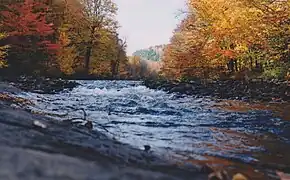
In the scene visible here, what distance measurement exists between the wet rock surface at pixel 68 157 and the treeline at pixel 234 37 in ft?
27.1

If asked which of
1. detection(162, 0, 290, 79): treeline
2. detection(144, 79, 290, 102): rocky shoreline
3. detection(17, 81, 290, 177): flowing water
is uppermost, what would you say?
detection(162, 0, 290, 79): treeline

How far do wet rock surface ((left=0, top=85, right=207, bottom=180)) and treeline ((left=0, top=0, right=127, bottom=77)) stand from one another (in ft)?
36.1

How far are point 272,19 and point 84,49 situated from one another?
889 inches

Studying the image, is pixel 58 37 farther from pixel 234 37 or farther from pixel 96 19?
A: pixel 234 37

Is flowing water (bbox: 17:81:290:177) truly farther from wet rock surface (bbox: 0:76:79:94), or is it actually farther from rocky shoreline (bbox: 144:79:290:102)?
wet rock surface (bbox: 0:76:79:94)

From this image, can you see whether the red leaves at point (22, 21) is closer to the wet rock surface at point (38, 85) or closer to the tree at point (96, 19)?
the wet rock surface at point (38, 85)

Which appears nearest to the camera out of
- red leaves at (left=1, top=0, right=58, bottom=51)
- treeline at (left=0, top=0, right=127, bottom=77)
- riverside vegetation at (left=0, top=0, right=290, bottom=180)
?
riverside vegetation at (left=0, top=0, right=290, bottom=180)

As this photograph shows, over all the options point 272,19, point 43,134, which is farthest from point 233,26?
point 43,134

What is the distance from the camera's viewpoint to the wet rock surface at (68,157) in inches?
84.7

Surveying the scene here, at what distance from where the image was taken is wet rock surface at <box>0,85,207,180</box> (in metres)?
2.15

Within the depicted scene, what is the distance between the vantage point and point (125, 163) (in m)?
2.85

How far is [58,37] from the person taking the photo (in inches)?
1013

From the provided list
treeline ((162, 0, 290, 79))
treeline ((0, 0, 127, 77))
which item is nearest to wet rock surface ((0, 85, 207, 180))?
treeline ((162, 0, 290, 79))

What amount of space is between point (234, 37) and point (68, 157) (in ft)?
50.8
